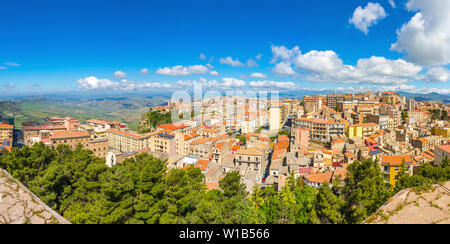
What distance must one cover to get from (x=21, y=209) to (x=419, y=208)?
8.90m

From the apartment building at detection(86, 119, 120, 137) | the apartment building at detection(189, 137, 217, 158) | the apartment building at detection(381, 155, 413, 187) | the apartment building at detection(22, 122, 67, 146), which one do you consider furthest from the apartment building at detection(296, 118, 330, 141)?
the apartment building at detection(22, 122, 67, 146)

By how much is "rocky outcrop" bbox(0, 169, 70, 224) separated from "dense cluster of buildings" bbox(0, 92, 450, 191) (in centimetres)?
1243

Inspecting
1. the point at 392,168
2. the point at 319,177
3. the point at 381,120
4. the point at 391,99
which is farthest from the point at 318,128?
the point at 391,99

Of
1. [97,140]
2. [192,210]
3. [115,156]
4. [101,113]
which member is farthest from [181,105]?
[192,210]

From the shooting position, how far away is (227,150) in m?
29.4

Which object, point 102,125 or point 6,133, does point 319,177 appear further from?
point 6,133

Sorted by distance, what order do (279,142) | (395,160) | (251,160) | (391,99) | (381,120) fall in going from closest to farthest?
1. (395,160)
2. (251,160)
3. (279,142)
4. (381,120)
5. (391,99)

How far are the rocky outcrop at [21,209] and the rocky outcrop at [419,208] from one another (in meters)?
7.29

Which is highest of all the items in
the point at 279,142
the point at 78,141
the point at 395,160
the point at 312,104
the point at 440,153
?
the point at 312,104

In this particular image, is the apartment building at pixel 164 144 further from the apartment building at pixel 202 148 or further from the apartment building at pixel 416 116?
the apartment building at pixel 416 116

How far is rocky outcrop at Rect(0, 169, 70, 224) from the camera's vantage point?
4.59 meters

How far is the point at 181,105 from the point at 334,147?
44708 mm

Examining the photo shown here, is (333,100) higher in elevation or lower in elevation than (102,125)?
higher

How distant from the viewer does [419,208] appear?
15.9 feet
